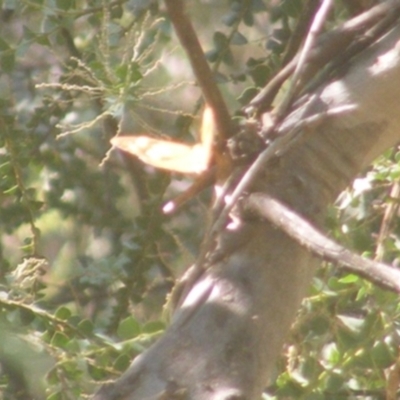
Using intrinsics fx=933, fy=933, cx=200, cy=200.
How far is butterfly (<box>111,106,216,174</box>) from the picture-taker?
22.4 inches

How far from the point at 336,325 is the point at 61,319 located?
19 cm

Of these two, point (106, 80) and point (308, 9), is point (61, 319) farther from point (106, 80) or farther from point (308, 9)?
point (308, 9)

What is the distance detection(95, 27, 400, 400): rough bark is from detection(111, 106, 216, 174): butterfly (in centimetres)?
5

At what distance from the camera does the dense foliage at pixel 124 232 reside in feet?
2.06

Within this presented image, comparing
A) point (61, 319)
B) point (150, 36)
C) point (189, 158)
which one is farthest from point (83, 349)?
point (150, 36)

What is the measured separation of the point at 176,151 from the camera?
0.60 metres

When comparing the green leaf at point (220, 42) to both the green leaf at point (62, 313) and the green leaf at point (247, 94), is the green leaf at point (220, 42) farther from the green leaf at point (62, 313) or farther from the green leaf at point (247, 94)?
the green leaf at point (62, 313)

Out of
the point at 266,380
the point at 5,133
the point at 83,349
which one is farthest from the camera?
the point at 5,133

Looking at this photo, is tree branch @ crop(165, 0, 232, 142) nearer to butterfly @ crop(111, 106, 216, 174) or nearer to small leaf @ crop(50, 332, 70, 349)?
butterfly @ crop(111, 106, 216, 174)

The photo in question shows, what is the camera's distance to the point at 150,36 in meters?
0.79

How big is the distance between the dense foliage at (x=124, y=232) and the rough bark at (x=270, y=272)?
0.10 meters

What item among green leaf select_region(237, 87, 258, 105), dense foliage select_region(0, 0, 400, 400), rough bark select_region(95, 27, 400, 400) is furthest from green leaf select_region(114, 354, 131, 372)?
green leaf select_region(237, 87, 258, 105)

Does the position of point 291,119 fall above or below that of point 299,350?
above

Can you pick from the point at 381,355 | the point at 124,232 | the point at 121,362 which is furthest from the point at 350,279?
the point at 124,232
